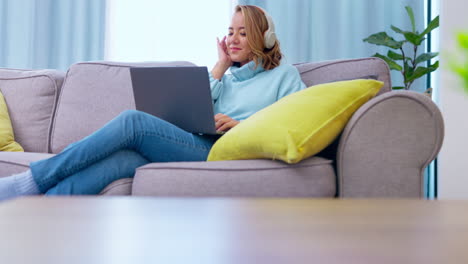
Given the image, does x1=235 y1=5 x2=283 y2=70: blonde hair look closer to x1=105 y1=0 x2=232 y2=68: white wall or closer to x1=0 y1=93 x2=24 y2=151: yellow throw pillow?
x1=0 y1=93 x2=24 y2=151: yellow throw pillow

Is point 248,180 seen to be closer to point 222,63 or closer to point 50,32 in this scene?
point 222,63

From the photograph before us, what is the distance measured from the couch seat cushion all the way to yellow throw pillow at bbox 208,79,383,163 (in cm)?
5

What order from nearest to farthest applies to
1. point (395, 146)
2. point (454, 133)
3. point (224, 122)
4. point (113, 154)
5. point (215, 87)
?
point (395, 146) < point (113, 154) < point (224, 122) < point (215, 87) < point (454, 133)

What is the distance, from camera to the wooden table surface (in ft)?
1.55

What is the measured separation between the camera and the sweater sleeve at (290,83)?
2229 mm

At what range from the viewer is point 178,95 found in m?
1.92

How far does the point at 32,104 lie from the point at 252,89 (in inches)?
40.4

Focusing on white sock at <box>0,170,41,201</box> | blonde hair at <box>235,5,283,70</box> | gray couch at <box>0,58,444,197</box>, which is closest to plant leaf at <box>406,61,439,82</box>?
blonde hair at <box>235,5,283,70</box>

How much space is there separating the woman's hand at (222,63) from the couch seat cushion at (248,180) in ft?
2.90

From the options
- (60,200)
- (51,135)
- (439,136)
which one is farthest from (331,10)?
(60,200)

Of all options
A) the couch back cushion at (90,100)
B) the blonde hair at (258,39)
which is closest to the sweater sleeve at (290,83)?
the blonde hair at (258,39)

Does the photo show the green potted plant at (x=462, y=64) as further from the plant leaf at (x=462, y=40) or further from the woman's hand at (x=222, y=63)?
the woman's hand at (x=222, y=63)

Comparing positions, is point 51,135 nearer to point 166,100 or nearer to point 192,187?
point 166,100

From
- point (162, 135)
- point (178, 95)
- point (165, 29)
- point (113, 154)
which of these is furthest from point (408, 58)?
point (113, 154)
